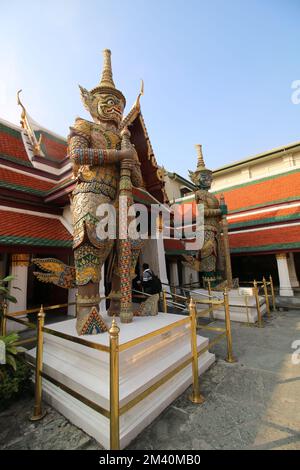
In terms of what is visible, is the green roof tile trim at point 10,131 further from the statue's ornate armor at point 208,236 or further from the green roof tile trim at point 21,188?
the statue's ornate armor at point 208,236

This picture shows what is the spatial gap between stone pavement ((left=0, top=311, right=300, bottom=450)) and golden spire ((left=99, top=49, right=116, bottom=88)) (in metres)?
4.93

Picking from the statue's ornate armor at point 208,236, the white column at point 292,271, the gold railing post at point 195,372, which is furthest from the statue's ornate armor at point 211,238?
the white column at point 292,271

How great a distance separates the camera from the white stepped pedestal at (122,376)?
2.09 meters

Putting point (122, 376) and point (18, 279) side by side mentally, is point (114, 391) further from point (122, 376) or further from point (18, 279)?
point (18, 279)

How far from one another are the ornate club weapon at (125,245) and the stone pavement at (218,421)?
1.37 m

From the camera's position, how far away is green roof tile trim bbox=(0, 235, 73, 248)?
473cm

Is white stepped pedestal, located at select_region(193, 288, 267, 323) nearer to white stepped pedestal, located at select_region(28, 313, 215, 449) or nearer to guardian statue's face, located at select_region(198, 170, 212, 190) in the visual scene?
white stepped pedestal, located at select_region(28, 313, 215, 449)

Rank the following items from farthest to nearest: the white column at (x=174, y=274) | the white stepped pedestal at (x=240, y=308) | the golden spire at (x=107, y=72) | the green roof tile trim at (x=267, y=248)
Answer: the white column at (x=174, y=274) < the green roof tile trim at (x=267, y=248) < the white stepped pedestal at (x=240, y=308) < the golden spire at (x=107, y=72)

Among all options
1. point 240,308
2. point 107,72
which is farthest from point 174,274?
point 107,72

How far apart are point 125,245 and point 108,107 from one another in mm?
2442

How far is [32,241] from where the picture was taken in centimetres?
513

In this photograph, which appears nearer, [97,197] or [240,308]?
[97,197]

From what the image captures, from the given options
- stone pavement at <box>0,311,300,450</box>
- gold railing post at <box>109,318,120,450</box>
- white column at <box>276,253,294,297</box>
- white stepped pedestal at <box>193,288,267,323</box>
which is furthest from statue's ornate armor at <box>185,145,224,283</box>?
gold railing post at <box>109,318,120,450</box>
